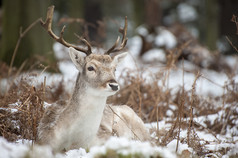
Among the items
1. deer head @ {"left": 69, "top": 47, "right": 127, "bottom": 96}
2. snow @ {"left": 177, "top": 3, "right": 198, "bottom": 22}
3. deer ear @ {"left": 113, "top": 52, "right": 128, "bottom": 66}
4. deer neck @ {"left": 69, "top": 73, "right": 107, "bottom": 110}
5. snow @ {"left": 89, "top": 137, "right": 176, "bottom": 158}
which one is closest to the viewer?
snow @ {"left": 89, "top": 137, "right": 176, "bottom": 158}

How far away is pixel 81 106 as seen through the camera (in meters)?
3.63

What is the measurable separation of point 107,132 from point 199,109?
2346 mm

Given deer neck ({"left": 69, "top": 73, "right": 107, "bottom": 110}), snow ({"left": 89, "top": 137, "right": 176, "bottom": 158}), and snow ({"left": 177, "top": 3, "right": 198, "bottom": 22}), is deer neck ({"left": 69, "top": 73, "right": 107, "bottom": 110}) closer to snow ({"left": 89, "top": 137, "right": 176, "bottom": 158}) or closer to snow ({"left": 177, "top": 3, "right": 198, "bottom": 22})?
snow ({"left": 89, "top": 137, "right": 176, "bottom": 158})

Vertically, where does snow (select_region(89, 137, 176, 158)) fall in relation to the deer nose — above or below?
below

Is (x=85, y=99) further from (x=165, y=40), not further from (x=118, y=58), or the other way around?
(x=165, y=40)

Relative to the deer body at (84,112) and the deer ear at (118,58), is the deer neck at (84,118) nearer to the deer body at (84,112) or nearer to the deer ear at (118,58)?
the deer body at (84,112)

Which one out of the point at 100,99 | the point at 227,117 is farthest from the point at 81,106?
the point at 227,117

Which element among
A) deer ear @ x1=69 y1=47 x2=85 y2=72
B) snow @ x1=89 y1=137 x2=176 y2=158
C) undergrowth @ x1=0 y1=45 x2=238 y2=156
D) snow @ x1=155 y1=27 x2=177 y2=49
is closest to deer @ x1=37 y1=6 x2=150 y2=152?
deer ear @ x1=69 y1=47 x2=85 y2=72

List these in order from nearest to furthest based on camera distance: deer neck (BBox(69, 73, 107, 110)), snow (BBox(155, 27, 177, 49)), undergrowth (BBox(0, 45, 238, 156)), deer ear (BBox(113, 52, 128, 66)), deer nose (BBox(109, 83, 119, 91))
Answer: deer nose (BBox(109, 83, 119, 91)) < deer neck (BBox(69, 73, 107, 110)) < undergrowth (BBox(0, 45, 238, 156)) < deer ear (BBox(113, 52, 128, 66)) < snow (BBox(155, 27, 177, 49))

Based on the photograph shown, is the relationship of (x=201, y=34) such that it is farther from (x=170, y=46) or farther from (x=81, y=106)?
(x=81, y=106)

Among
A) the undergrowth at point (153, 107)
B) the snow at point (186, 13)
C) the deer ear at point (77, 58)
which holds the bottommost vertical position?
the undergrowth at point (153, 107)

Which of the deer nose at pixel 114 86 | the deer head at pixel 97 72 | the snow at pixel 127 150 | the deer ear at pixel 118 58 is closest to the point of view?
the snow at pixel 127 150

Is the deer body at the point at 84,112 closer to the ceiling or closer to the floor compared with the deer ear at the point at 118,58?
closer to the floor

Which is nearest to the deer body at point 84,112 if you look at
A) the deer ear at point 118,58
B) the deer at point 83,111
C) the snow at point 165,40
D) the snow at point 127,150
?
the deer at point 83,111
